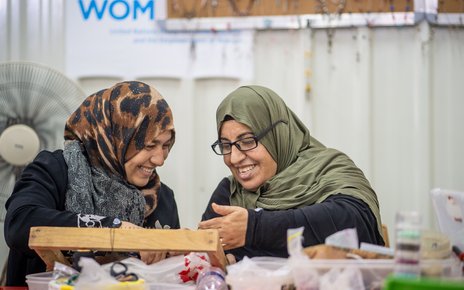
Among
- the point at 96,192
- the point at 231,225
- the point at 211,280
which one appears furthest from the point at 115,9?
the point at 211,280

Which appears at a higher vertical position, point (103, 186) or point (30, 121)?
point (30, 121)

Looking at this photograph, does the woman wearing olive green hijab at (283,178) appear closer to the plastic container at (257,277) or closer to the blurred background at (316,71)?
the plastic container at (257,277)

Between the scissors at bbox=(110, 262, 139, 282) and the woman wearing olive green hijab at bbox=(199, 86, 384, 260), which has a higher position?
the woman wearing olive green hijab at bbox=(199, 86, 384, 260)

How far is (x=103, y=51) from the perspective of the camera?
10.7ft

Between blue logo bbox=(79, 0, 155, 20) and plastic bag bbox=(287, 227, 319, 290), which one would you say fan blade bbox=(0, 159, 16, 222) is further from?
plastic bag bbox=(287, 227, 319, 290)

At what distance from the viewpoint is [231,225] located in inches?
72.4

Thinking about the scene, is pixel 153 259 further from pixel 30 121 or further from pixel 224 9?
pixel 224 9

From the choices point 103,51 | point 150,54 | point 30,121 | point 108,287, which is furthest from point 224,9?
point 108,287

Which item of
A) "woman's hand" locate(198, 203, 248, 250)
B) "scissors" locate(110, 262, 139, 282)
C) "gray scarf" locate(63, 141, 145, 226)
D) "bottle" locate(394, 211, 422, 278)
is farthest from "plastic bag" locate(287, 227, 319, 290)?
"gray scarf" locate(63, 141, 145, 226)

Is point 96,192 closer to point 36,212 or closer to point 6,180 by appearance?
point 36,212

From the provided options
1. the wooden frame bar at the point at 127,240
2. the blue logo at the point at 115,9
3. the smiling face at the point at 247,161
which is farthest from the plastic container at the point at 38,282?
the blue logo at the point at 115,9

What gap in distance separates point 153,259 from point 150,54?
5.08 feet

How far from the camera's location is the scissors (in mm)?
1459

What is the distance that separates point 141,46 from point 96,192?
1211 mm
